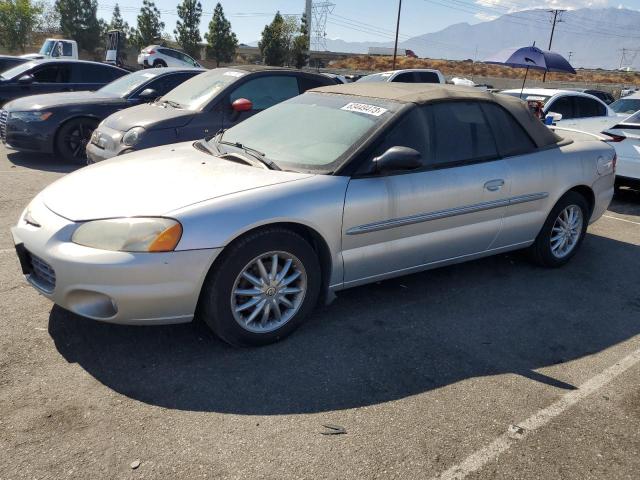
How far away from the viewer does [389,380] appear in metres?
3.02

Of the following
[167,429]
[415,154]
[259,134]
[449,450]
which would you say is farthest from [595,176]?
[167,429]

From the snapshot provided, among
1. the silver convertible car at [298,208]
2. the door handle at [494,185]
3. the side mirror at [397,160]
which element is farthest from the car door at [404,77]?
the side mirror at [397,160]

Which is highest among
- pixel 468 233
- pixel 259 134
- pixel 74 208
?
pixel 259 134

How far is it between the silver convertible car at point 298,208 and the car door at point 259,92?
2536mm

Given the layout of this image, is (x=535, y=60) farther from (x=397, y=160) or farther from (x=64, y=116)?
(x=397, y=160)

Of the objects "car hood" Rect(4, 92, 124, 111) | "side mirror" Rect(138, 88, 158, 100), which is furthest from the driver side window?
"car hood" Rect(4, 92, 124, 111)

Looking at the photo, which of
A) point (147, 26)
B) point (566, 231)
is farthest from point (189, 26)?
point (566, 231)

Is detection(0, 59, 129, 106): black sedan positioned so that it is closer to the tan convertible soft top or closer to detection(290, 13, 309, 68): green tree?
the tan convertible soft top

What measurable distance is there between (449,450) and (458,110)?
2.61 meters

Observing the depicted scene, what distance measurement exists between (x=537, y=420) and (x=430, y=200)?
5.31 ft

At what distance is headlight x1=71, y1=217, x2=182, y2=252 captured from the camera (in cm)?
286

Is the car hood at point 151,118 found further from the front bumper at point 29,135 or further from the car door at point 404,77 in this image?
the car door at point 404,77

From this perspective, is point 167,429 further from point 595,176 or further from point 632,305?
point 595,176

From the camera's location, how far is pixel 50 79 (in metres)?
A: 10.5
